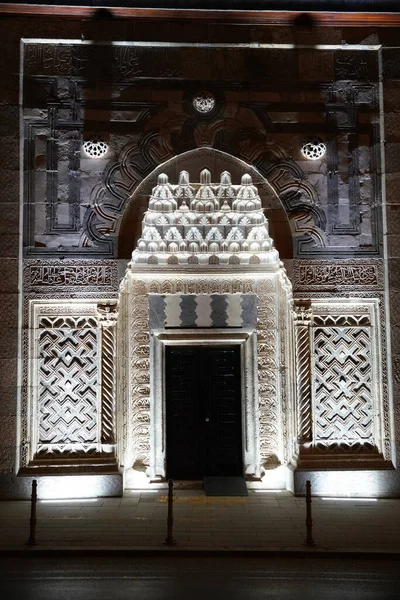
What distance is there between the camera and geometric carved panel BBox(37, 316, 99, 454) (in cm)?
951

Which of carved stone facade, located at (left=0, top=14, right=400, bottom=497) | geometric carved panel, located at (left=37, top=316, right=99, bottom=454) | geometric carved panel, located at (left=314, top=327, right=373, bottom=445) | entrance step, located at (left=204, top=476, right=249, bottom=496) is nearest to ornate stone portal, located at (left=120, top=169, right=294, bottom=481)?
carved stone facade, located at (left=0, top=14, right=400, bottom=497)

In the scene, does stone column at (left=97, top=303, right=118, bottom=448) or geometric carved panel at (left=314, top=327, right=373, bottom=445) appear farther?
geometric carved panel at (left=314, top=327, right=373, bottom=445)

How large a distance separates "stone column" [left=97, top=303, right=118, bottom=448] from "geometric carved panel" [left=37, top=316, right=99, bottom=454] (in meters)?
0.14

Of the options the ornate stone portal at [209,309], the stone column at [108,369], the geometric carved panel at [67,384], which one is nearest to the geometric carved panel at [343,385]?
the ornate stone portal at [209,309]

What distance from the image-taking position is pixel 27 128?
32.0ft

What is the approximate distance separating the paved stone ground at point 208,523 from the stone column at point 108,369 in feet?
3.44

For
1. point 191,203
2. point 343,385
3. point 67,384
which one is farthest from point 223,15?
point 67,384

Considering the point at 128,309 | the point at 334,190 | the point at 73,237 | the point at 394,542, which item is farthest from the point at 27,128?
the point at 394,542

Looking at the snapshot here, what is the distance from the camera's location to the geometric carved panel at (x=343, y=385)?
9680 mm

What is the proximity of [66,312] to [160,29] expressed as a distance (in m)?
4.88

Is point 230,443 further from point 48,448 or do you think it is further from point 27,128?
point 27,128

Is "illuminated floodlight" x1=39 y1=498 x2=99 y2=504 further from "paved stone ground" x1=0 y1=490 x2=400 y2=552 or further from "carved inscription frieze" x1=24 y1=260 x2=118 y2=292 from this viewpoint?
"carved inscription frieze" x1=24 y1=260 x2=118 y2=292

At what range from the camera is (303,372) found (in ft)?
31.7

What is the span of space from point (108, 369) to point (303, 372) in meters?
3.11
